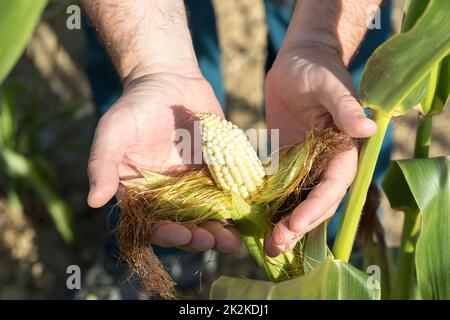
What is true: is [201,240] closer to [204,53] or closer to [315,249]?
[315,249]

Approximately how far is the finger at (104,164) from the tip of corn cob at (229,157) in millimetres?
143

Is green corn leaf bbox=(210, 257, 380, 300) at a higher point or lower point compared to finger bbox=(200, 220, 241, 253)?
lower

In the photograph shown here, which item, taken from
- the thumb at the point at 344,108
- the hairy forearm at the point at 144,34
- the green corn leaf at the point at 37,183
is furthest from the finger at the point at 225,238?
the green corn leaf at the point at 37,183

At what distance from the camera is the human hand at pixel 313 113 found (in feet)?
3.17

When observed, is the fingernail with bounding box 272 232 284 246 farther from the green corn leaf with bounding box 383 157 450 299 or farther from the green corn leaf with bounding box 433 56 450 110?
the green corn leaf with bounding box 433 56 450 110

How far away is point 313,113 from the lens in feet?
3.66

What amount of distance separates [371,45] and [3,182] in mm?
1318

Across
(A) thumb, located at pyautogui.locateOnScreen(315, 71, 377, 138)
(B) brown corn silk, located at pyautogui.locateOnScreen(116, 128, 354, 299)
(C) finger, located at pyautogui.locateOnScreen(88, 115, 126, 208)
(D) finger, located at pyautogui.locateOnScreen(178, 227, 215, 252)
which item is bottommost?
(D) finger, located at pyautogui.locateOnScreen(178, 227, 215, 252)

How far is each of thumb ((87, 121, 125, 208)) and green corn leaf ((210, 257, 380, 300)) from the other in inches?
9.0

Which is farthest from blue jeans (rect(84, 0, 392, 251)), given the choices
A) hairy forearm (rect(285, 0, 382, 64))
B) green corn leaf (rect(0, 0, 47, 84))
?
green corn leaf (rect(0, 0, 47, 84))

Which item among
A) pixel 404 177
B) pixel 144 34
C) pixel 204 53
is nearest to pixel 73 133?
pixel 204 53

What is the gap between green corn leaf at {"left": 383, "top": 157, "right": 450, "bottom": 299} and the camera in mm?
1000

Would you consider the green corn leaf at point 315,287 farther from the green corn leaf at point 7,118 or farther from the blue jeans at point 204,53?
the green corn leaf at point 7,118
